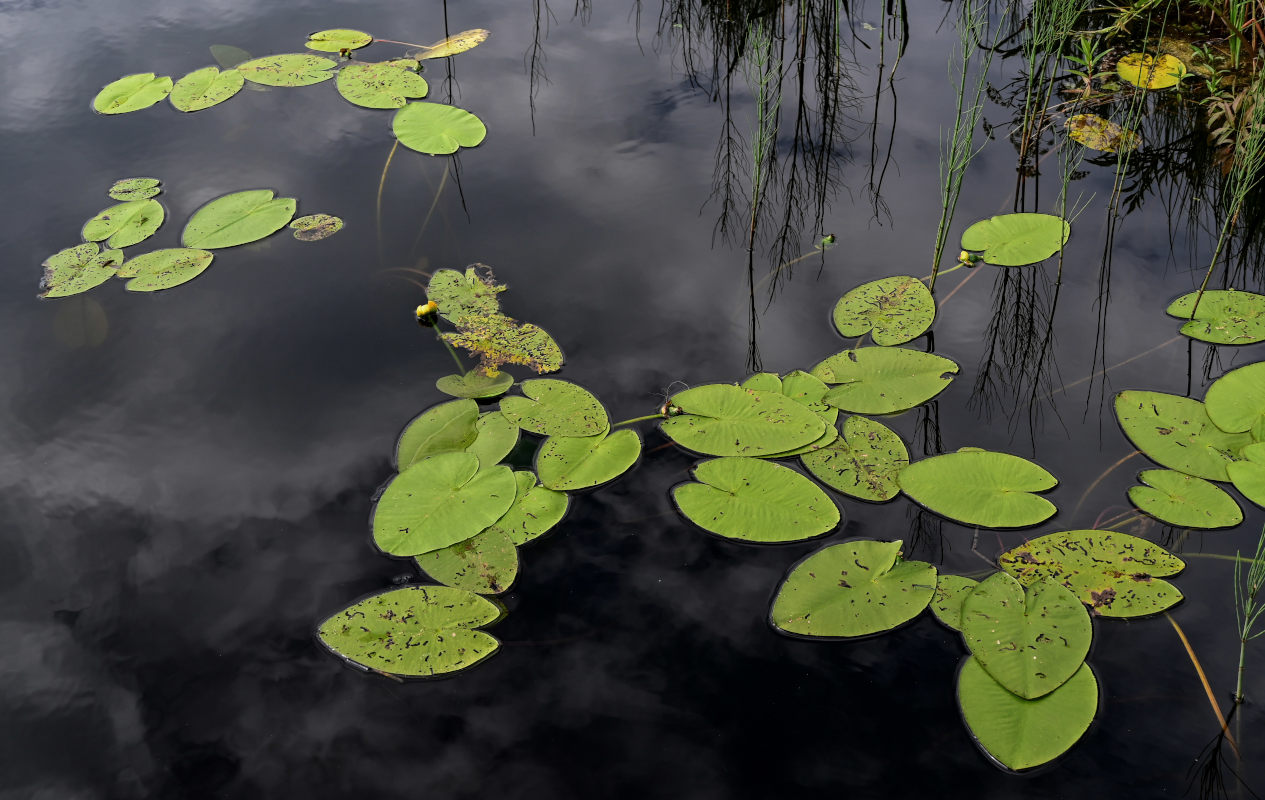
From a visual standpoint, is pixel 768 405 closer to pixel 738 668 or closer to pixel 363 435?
pixel 738 668

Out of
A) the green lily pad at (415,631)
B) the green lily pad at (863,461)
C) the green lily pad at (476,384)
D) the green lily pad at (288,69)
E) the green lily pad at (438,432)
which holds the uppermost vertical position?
the green lily pad at (288,69)

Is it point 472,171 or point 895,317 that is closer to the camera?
point 895,317

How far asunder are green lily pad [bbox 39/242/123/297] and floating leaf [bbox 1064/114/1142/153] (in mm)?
3969

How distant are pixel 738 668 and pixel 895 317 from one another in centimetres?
140

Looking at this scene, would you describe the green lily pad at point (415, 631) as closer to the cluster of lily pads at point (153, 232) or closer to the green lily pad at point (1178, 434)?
the cluster of lily pads at point (153, 232)

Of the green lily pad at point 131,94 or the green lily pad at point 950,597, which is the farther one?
the green lily pad at point 131,94

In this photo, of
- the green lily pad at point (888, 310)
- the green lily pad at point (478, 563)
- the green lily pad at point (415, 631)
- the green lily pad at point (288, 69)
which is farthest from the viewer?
the green lily pad at point (288, 69)

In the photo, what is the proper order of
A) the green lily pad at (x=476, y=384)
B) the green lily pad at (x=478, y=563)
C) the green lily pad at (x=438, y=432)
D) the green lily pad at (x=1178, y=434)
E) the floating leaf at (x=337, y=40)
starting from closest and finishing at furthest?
the green lily pad at (x=478, y=563) → the green lily pad at (x=1178, y=434) → the green lily pad at (x=438, y=432) → the green lily pad at (x=476, y=384) → the floating leaf at (x=337, y=40)

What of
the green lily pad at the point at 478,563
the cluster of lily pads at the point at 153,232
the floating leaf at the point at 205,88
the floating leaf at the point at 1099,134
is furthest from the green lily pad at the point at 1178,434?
the floating leaf at the point at 205,88

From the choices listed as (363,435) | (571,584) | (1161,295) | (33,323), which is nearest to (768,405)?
(571,584)

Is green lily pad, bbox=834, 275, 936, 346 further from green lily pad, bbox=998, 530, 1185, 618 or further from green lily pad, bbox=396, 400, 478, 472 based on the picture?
green lily pad, bbox=396, 400, 478, 472

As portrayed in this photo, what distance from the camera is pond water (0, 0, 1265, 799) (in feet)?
6.34

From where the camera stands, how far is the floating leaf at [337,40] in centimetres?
445

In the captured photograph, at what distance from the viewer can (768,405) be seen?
8.55 ft
